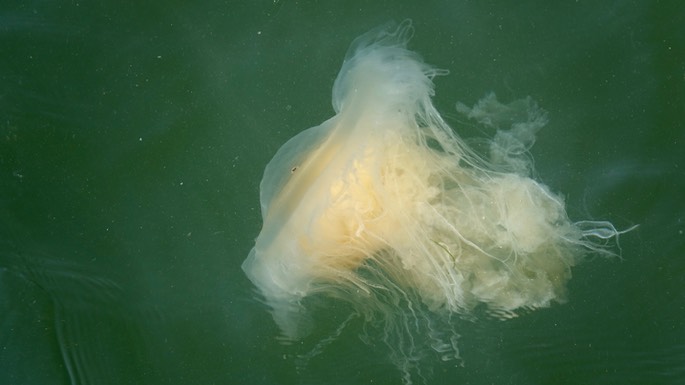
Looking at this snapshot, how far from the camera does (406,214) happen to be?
2.24m

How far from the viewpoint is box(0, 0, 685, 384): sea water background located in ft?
8.25

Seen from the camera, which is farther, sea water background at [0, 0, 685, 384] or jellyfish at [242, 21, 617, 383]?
sea water background at [0, 0, 685, 384]

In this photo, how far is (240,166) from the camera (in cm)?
261

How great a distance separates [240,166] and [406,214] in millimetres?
775

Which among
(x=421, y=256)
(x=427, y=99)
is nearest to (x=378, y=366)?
(x=421, y=256)

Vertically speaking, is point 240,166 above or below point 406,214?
above

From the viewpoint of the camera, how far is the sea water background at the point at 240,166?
8.25ft

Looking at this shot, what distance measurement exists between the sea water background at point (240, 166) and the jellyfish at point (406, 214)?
14 cm

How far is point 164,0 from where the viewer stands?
2.61 m

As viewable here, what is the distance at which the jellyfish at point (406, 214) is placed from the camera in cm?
221

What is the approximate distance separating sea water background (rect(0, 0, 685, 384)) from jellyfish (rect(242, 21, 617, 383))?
0.45ft

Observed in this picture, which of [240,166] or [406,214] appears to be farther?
[240,166]

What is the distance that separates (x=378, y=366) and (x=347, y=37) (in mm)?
1373

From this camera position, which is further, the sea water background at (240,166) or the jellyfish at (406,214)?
the sea water background at (240,166)
